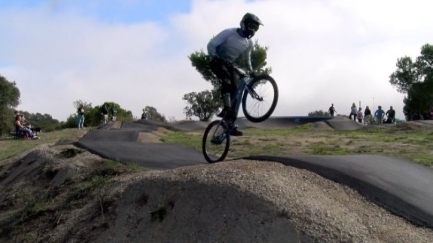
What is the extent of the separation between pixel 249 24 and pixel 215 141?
2.24m

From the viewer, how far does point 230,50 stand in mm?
8969

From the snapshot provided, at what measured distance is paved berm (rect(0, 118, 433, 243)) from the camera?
6125mm

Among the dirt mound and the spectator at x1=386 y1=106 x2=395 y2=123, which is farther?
the spectator at x1=386 y1=106 x2=395 y2=123

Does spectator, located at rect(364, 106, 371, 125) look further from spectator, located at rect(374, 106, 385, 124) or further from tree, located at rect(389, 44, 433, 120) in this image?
tree, located at rect(389, 44, 433, 120)

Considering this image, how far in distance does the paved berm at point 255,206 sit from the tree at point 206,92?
120 feet

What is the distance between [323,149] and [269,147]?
1.55 meters

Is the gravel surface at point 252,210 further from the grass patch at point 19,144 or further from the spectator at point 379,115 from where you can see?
the spectator at point 379,115

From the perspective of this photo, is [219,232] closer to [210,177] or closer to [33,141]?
[210,177]

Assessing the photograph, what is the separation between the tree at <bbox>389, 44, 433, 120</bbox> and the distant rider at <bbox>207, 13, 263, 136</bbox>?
50.6 m

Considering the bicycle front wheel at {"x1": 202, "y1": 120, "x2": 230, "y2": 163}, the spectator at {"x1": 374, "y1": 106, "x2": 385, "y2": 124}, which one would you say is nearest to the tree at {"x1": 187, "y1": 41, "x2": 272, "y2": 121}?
the spectator at {"x1": 374, "y1": 106, "x2": 385, "y2": 124}

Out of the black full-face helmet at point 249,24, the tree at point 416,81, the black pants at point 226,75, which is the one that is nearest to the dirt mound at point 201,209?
the black pants at point 226,75

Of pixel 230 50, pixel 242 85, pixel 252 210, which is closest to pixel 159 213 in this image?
pixel 252 210

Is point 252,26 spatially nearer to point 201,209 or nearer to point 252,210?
point 201,209

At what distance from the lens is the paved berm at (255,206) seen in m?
6.12
